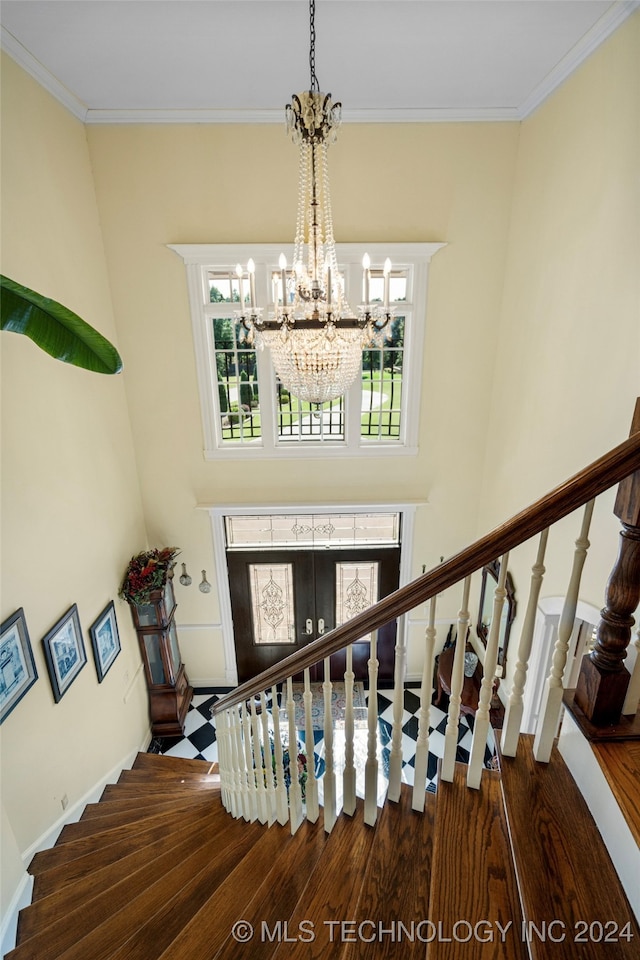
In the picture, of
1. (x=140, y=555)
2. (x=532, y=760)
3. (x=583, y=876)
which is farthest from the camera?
(x=140, y=555)

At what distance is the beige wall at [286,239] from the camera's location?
11.7 feet

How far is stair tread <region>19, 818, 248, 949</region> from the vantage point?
6.06 feet

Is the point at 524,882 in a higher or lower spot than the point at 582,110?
lower

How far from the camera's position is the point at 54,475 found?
3.06 meters

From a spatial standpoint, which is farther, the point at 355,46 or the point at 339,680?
the point at 339,680

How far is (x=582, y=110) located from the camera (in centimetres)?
278

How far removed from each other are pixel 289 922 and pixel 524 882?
0.73 meters

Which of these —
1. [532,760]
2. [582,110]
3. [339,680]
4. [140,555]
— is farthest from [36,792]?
[582,110]

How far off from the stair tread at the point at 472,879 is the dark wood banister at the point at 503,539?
0.56m

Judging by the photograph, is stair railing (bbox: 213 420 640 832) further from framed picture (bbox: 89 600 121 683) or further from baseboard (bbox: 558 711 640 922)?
framed picture (bbox: 89 600 121 683)

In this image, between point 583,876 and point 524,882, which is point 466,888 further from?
point 583,876

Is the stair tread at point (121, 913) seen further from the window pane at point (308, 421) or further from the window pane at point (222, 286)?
the window pane at point (222, 286)

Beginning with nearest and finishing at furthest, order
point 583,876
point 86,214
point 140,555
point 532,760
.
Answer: point 583,876, point 532,760, point 86,214, point 140,555

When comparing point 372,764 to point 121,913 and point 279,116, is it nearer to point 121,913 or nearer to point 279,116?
point 121,913
